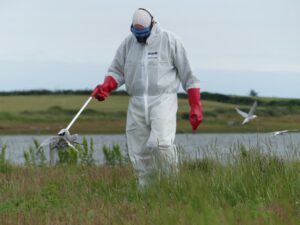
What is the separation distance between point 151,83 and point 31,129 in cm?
3800

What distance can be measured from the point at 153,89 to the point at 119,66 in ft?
2.34

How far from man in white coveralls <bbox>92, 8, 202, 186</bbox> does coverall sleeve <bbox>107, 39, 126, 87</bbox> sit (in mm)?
109

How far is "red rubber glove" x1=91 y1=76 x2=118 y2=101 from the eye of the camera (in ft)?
32.6

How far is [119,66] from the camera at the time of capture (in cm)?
998

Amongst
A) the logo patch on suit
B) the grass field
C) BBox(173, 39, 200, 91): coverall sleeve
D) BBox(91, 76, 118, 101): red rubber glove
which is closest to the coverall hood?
the logo patch on suit

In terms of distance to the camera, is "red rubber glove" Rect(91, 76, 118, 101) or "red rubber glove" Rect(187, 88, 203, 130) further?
"red rubber glove" Rect(91, 76, 118, 101)

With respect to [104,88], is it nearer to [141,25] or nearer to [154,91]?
[154,91]

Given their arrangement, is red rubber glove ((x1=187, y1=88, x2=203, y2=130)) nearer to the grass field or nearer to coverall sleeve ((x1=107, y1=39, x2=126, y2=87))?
coverall sleeve ((x1=107, y1=39, x2=126, y2=87))

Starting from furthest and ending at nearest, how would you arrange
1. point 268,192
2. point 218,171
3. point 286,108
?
point 286,108, point 218,171, point 268,192

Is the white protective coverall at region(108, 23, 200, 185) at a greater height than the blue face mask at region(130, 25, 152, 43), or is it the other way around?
the blue face mask at region(130, 25, 152, 43)

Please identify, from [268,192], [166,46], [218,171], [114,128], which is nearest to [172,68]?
[166,46]

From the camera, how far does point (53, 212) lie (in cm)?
859

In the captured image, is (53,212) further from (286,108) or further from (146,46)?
(286,108)

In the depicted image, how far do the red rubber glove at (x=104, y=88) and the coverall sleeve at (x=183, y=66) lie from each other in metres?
0.78
